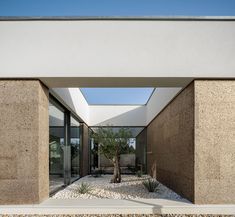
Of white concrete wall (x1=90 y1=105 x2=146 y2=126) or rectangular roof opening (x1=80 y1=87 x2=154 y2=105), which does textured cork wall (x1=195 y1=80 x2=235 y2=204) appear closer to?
rectangular roof opening (x1=80 y1=87 x2=154 y2=105)

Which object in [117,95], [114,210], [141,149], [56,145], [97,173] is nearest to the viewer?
[114,210]

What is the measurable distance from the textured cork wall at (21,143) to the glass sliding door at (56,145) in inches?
Result: 83.9

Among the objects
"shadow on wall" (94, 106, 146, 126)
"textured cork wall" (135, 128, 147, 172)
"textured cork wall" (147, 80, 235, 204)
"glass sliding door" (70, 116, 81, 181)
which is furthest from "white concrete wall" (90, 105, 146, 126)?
"textured cork wall" (147, 80, 235, 204)

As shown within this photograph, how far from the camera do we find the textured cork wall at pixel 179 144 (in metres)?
7.67

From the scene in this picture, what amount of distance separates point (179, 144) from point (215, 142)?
5.97ft

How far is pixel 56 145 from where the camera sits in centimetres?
1026

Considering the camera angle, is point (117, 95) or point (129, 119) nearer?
point (117, 95)

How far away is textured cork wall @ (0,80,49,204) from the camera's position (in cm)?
713

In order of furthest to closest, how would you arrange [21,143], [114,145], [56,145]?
[114,145] → [56,145] → [21,143]

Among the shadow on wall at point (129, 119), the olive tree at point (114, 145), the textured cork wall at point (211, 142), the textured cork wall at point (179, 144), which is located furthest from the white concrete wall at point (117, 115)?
the textured cork wall at point (211, 142)

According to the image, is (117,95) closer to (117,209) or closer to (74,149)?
(74,149)

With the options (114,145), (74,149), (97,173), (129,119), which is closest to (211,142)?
(114,145)

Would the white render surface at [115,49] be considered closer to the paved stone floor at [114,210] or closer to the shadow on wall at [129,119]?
the paved stone floor at [114,210]

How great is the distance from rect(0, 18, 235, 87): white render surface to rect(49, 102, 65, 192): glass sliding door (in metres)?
2.59
